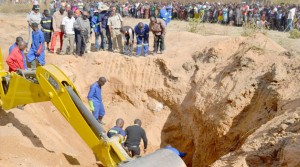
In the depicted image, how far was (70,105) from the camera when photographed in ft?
21.5

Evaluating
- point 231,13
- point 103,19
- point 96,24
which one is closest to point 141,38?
point 103,19

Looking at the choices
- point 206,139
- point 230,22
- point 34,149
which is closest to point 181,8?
point 230,22

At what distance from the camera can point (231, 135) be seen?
9008 millimetres

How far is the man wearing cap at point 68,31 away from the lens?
1342 cm

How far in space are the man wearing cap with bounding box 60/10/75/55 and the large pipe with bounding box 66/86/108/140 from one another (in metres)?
7.18

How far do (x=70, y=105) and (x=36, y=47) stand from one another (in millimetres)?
5764

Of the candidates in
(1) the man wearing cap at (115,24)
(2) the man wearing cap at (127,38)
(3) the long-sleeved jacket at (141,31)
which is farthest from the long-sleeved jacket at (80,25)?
(3) the long-sleeved jacket at (141,31)

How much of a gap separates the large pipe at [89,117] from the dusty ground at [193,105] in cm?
164

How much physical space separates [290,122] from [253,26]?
24.7 feet

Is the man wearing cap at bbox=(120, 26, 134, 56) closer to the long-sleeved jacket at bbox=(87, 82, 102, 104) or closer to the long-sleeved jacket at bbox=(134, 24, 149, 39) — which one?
the long-sleeved jacket at bbox=(134, 24, 149, 39)

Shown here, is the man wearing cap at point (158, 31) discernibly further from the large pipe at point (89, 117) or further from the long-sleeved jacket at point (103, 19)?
the large pipe at point (89, 117)

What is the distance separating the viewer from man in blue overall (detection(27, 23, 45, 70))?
1162 cm

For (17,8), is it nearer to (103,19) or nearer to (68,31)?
(103,19)

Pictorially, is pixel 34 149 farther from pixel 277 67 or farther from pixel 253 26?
pixel 253 26
